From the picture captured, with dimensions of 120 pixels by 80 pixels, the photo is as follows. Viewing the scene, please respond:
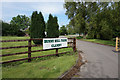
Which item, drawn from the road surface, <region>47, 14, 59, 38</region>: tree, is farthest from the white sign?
<region>47, 14, 59, 38</region>: tree

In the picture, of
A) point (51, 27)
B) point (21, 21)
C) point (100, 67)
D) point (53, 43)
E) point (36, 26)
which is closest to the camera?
point (100, 67)

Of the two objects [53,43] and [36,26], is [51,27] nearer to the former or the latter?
[36,26]

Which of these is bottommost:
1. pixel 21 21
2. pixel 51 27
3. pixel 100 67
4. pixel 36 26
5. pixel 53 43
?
pixel 100 67

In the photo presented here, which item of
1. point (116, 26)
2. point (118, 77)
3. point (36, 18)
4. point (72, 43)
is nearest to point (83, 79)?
point (118, 77)

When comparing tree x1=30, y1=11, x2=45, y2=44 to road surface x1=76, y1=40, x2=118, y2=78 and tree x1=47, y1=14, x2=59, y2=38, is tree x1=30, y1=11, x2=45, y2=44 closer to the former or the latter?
tree x1=47, y1=14, x2=59, y2=38

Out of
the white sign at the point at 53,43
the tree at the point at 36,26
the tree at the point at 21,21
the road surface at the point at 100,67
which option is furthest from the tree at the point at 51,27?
the tree at the point at 21,21

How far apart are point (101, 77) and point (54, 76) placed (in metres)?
1.98

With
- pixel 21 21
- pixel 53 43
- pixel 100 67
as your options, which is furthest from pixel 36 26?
pixel 21 21

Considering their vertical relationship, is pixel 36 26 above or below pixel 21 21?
below

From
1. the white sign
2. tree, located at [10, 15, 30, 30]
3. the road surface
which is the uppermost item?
tree, located at [10, 15, 30, 30]

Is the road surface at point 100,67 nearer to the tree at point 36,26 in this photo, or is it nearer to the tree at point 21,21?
the tree at point 36,26

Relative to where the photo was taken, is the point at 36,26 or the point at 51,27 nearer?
the point at 36,26

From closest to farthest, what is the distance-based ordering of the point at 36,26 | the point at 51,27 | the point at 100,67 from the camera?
the point at 100,67 < the point at 36,26 < the point at 51,27

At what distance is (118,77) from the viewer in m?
3.48
